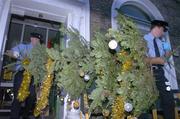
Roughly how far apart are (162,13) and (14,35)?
417cm

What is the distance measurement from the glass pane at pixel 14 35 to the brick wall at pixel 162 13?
2367mm

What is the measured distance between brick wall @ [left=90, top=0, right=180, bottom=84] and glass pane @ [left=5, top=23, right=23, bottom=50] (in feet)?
7.76

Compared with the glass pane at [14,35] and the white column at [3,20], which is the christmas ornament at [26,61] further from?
the glass pane at [14,35]

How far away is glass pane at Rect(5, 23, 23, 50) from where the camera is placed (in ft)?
21.0

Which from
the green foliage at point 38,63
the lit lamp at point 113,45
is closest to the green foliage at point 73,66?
the green foliage at point 38,63

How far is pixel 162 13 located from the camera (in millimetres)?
6547

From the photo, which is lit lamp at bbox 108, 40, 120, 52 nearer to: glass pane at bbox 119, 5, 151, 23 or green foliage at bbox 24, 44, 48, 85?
green foliage at bbox 24, 44, 48, 85

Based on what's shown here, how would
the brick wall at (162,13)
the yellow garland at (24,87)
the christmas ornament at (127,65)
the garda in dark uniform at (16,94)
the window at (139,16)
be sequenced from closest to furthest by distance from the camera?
the christmas ornament at (127,65)
the yellow garland at (24,87)
the garda in dark uniform at (16,94)
the brick wall at (162,13)
the window at (139,16)

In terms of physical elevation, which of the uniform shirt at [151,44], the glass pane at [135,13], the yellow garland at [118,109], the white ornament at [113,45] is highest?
the glass pane at [135,13]

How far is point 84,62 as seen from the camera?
134 inches

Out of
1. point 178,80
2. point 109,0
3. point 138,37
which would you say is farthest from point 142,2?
point 138,37

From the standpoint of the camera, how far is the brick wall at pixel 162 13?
5.24m

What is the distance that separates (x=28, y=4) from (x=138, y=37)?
2564 mm

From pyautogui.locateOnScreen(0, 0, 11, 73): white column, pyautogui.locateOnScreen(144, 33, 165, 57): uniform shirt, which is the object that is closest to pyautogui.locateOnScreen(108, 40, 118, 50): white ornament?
pyautogui.locateOnScreen(144, 33, 165, 57): uniform shirt
